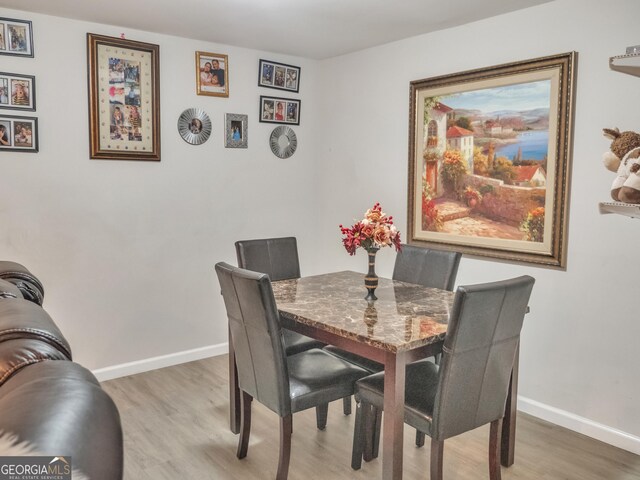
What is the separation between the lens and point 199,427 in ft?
9.96

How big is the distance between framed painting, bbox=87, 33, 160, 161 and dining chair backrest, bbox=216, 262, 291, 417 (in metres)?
1.71

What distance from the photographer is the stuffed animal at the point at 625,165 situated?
1743 millimetres

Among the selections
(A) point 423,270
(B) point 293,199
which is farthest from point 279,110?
(A) point 423,270

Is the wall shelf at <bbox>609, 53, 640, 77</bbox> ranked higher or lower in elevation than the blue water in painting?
higher

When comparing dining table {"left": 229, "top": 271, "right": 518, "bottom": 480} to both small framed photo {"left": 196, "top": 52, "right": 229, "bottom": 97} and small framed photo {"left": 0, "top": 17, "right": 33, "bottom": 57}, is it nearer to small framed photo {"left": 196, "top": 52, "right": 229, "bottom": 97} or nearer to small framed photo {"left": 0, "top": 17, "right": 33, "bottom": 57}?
small framed photo {"left": 196, "top": 52, "right": 229, "bottom": 97}

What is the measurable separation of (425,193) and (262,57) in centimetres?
174

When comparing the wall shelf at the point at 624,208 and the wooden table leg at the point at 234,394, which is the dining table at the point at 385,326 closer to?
the wooden table leg at the point at 234,394

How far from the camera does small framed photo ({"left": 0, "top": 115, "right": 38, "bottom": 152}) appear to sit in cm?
326

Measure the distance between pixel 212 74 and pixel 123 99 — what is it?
0.72 meters

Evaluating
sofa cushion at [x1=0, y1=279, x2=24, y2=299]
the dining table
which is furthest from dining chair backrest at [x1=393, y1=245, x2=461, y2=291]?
sofa cushion at [x1=0, y1=279, x2=24, y2=299]

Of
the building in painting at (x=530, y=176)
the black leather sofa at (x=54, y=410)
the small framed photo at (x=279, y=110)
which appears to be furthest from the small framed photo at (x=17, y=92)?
the building in painting at (x=530, y=176)

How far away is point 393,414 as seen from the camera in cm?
207

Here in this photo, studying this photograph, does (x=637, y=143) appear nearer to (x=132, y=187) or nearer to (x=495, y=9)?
(x=495, y=9)

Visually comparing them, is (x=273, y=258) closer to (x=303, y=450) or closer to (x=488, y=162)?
(x=303, y=450)
